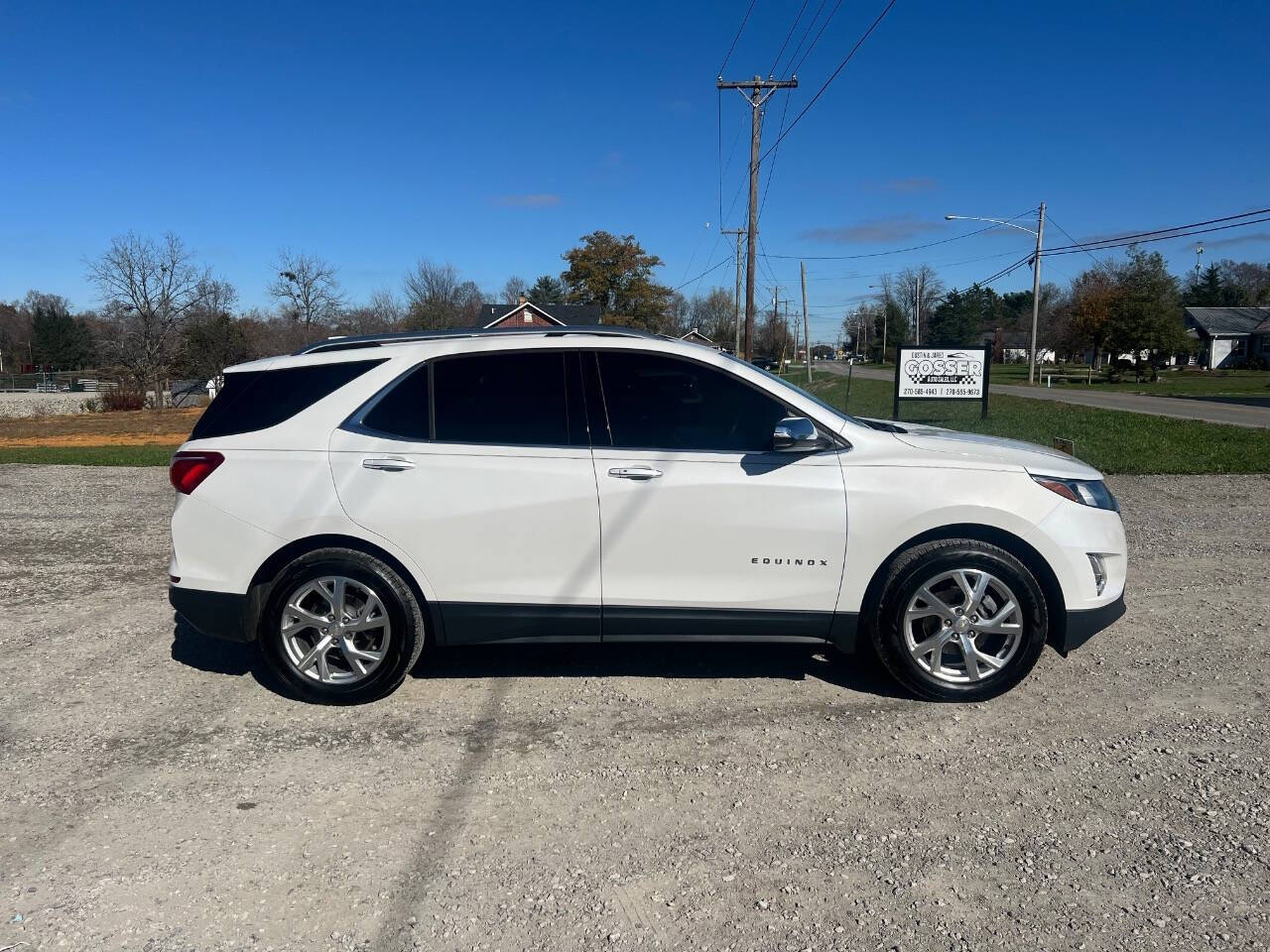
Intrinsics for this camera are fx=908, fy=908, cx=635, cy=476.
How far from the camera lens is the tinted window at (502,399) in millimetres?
4492

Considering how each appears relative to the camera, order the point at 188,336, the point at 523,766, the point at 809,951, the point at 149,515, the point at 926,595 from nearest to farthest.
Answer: the point at 809,951 < the point at 523,766 < the point at 926,595 < the point at 149,515 < the point at 188,336

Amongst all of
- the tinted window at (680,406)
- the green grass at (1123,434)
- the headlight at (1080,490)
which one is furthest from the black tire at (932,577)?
the green grass at (1123,434)

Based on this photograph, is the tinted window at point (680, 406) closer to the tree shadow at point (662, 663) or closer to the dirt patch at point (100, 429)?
the tree shadow at point (662, 663)

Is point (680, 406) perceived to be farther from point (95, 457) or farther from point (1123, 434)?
point (1123, 434)

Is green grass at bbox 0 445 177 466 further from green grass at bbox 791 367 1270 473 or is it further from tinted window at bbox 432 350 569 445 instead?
green grass at bbox 791 367 1270 473

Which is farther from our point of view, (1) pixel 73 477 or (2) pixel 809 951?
(1) pixel 73 477

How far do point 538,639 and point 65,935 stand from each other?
7.26ft

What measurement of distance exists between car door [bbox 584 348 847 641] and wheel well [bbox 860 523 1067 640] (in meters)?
0.19

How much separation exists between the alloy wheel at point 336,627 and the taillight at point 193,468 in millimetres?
750

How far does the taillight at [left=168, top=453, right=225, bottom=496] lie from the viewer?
4.51 meters

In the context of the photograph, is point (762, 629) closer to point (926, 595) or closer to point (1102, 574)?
point (926, 595)

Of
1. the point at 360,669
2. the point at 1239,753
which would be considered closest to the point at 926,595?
the point at 1239,753

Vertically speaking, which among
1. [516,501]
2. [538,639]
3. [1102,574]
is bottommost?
[538,639]

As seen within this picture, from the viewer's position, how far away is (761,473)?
436 centimetres
